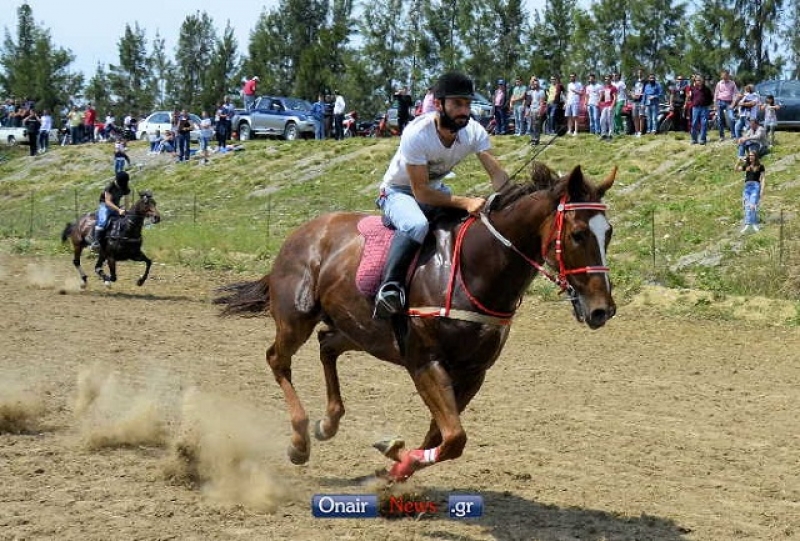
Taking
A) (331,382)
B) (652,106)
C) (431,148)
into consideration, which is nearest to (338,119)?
(652,106)

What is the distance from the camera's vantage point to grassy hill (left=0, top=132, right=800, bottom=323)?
57.7ft

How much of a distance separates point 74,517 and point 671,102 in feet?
80.9

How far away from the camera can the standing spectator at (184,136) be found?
119 ft

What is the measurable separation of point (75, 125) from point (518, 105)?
23.9 metres

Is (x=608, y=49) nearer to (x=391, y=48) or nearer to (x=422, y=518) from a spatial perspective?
(x=391, y=48)

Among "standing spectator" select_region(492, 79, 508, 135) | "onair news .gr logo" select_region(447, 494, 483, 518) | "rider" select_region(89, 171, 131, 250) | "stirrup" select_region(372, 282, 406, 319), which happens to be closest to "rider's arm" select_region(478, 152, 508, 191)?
"stirrup" select_region(372, 282, 406, 319)

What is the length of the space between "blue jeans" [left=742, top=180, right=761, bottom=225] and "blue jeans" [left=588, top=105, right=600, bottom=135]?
32.9 feet

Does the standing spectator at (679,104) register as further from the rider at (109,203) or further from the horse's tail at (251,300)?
the horse's tail at (251,300)

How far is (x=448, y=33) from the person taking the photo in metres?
55.4

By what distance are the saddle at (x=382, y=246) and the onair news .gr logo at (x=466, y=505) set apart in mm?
1440

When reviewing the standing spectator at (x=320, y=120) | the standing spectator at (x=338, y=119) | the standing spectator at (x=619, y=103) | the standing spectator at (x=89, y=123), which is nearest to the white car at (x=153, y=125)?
the standing spectator at (x=89, y=123)

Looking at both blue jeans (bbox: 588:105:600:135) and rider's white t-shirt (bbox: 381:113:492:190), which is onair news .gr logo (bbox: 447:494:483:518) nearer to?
rider's white t-shirt (bbox: 381:113:492:190)

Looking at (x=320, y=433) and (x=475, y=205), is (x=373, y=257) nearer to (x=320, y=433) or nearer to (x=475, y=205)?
(x=475, y=205)

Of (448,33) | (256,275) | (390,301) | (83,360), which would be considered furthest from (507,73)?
(390,301)
